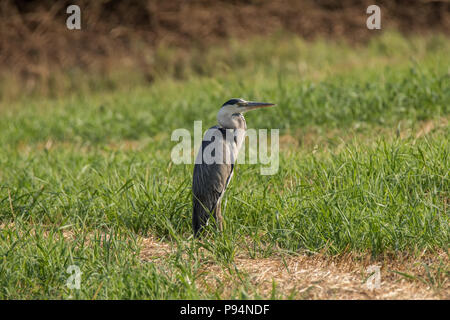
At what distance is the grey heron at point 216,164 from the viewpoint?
4.16 metres

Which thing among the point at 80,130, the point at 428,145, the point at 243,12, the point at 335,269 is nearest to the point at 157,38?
the point at 243,12

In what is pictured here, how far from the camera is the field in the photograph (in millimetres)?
→ 3541

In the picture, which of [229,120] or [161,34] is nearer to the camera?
[229,120]

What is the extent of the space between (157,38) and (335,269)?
10048mm

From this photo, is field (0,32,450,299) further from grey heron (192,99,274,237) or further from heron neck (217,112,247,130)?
heron neck (217,112,247,130)

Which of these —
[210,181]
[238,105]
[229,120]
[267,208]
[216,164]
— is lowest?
[267,208]

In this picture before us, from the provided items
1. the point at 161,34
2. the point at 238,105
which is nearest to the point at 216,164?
the point at 238,105

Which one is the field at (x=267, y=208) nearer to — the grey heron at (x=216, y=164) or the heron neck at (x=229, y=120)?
the grey heron at (x=216, y=164)

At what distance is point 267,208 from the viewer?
437 cm

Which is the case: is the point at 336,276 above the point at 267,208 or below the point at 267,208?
below

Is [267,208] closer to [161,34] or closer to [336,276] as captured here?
[336,276]

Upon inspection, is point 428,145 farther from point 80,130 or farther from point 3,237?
point 80,130

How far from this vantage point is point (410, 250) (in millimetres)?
3771

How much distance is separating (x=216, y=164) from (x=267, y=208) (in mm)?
564
